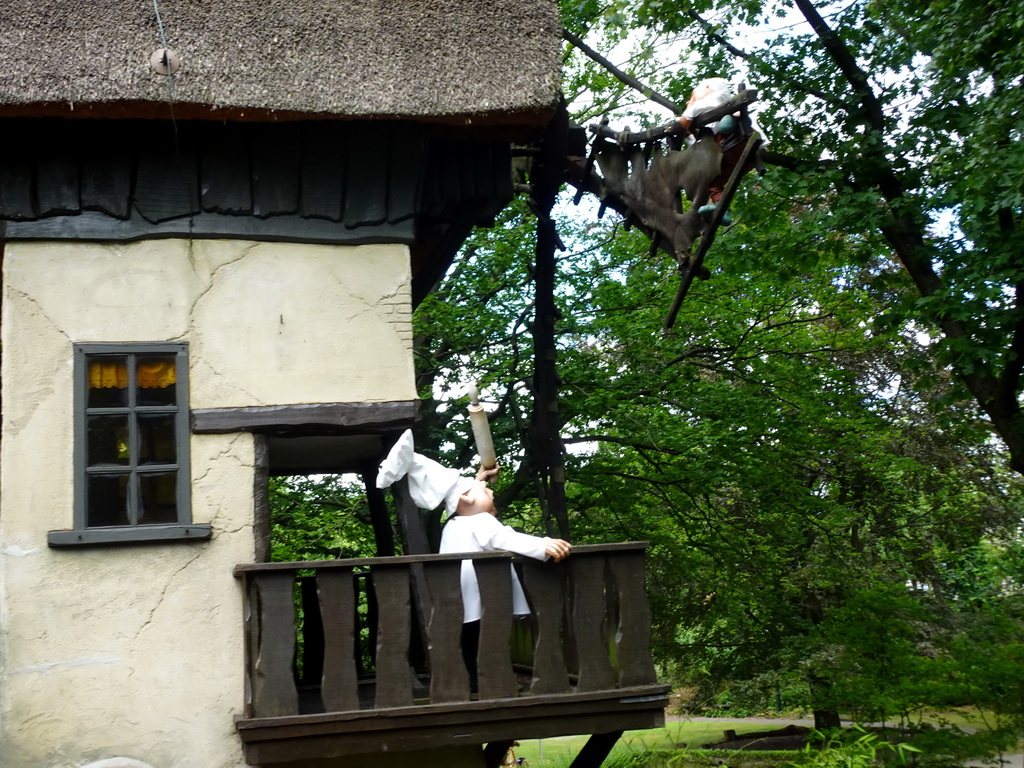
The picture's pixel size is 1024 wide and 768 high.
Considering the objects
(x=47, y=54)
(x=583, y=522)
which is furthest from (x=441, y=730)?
(x=583, y=522)

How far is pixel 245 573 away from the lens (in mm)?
5340

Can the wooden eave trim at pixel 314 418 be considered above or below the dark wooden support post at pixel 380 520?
above

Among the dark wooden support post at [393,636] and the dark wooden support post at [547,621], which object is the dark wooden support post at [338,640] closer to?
the dark wooden support post at [393,636]

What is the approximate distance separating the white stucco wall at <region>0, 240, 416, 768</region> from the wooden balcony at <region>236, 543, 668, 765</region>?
368 mm

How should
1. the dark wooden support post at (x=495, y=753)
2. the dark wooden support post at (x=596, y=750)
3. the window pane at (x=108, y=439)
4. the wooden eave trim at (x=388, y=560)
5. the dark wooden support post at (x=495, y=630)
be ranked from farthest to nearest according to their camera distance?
the dark wooden support post at (x=495, y=753), the dark wooden support post at (x=596, y=750), the window pane at (x=108, y=439), the dark wooden support post at (x=495, y=630), the wooden eave trim at (x=388, y=560)

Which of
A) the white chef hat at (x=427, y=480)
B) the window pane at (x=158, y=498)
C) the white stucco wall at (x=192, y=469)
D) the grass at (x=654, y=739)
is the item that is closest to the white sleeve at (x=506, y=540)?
the white chef hat at (x=427, y=480)

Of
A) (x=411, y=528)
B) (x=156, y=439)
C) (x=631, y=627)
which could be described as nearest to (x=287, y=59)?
(x=156, y=439)

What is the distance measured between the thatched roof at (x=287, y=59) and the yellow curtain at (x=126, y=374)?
142 cm

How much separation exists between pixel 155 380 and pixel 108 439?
419 mm

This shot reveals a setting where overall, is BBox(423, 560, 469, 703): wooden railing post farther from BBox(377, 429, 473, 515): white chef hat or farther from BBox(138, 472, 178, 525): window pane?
BBox(138, 472, 178, 525): window pane

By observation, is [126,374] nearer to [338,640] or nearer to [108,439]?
[108,439]

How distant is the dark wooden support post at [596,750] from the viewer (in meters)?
5.82

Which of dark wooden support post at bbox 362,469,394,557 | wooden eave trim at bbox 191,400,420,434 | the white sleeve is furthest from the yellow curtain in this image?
dark wooden support post at bbox 362,469,394,557

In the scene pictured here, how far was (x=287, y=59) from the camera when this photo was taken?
5.96 meters
